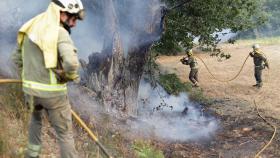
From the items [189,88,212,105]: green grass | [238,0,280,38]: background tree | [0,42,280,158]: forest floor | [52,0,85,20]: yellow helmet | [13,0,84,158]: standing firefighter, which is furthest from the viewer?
[238,0,280,38]: background tree

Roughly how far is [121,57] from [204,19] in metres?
4.23

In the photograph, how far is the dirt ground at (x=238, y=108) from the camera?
32.8 ft

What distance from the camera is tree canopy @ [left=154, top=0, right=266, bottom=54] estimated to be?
13.5 meters

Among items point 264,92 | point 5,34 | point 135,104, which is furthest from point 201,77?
point 5,34

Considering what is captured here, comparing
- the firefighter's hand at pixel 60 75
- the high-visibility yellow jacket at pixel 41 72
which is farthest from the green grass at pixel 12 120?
the firefighter's hand at pixel 60 75

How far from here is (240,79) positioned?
19547 mm

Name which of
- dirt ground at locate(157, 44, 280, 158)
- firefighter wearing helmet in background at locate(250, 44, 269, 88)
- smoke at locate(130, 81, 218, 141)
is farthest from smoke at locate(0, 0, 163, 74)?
firefighter wearing helmet in background at locate(250, 44, 269, 88)

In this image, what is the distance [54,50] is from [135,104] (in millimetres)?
6864

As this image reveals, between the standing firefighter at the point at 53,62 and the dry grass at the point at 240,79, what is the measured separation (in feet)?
30.3

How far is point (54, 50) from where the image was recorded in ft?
14.4

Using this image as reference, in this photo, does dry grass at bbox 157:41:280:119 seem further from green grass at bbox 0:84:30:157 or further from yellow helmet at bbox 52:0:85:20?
yellow helmet at bbox 52:0:85:20

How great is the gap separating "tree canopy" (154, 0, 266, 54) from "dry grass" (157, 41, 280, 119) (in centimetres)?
275

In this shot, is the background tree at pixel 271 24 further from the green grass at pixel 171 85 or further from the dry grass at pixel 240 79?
the green grass at pixel 171 85

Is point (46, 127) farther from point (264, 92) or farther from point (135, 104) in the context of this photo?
point (264, 92)
